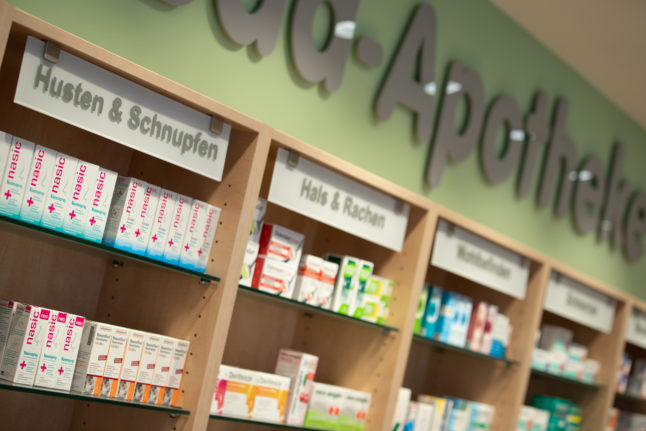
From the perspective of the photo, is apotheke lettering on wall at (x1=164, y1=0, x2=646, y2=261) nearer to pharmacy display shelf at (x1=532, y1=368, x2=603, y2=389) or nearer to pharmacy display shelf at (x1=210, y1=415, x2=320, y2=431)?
pharmacy display shelf at (x1=532, y1=368, x2=603, y2=389)

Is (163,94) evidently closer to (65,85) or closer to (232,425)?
(65,85)

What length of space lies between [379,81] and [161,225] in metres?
1.60

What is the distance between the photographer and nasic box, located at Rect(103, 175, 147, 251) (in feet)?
Result: 8.54

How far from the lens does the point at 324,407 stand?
3.36 metres

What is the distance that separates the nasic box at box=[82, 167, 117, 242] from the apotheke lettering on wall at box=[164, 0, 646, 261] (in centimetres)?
93

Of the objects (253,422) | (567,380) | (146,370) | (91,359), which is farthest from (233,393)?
(567,380)

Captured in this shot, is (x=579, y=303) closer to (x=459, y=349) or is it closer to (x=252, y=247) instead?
(x=459, y=349)

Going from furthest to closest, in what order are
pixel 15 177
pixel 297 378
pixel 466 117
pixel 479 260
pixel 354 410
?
pixel 466 117 → pixel 479 260 → pixel 354 410 → pixel 297 378 → pixel 15 177

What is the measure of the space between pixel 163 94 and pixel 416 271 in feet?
4.86

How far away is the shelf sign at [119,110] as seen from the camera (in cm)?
233

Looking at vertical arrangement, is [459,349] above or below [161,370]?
above

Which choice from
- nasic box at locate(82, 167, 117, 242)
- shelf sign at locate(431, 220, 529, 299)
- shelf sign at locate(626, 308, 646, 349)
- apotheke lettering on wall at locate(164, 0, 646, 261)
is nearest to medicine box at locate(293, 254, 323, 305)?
shelf sign at locate(431, 220, 529, 299)

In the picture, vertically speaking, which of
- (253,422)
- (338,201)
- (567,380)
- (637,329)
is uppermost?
(338,201)

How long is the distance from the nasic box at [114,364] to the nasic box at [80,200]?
37cm
